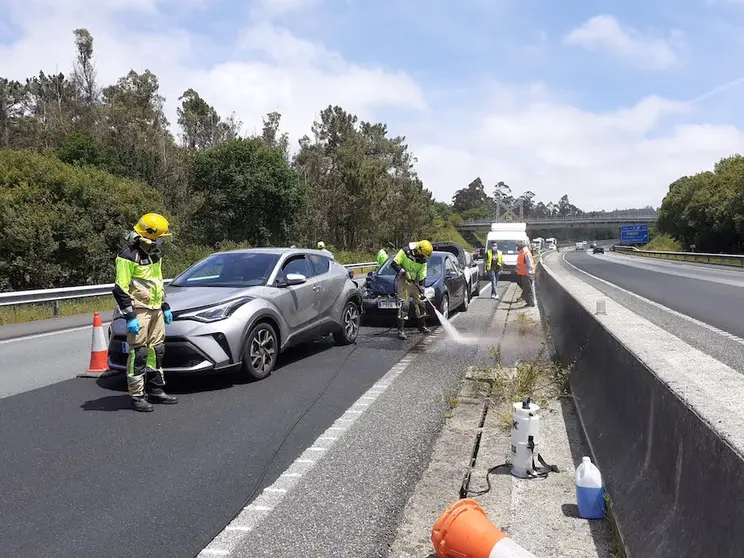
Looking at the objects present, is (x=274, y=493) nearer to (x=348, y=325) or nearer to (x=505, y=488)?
(x=505, y=488)

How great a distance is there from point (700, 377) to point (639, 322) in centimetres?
407

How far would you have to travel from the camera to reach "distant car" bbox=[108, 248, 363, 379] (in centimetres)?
677

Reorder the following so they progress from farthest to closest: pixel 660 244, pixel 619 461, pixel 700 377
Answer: pixel 660 244 → pixel 700 377 → pixel 619 461

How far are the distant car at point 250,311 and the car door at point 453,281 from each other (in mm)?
3872

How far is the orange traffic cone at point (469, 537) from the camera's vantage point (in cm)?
291

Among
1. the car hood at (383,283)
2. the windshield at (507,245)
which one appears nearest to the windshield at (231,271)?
the car hood at (383,283)

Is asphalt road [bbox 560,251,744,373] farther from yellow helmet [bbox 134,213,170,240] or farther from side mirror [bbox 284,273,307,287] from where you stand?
yellow helmet [bbox 134,213,170,240]

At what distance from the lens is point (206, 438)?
17.4 feet

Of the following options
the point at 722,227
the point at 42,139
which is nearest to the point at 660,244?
the point at 722,227

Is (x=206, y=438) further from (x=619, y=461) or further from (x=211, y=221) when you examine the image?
(x=211, y=221)

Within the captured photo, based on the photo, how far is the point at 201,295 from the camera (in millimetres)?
7340

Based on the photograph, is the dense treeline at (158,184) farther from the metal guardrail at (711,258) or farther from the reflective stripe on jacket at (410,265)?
the metal guardrail at (711,258)

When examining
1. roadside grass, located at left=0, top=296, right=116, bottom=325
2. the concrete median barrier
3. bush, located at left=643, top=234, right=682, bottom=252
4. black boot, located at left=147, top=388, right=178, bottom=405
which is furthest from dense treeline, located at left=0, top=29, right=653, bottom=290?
bush, located at left=643, top=234, right=682, bottom=252

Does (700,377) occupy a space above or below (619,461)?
above
